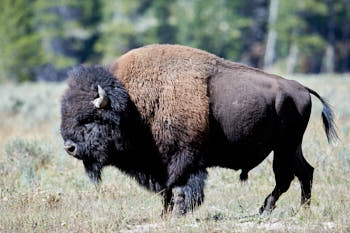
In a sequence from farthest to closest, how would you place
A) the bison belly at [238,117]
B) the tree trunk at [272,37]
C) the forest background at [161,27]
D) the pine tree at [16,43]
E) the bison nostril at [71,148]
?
the tree trunk at [272,37] → the forest background at [161,27] → the pine tree at [16,43] → the bison belly at [238,117] → the bison nostril at [71,148]

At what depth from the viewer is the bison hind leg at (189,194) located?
5.86 meters

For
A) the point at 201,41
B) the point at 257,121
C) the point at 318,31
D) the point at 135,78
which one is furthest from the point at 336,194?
the point at 318,31

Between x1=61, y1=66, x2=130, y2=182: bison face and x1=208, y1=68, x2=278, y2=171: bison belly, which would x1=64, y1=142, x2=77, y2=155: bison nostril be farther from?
x1=208, y1=68, x2=278, y2=171: bison belly

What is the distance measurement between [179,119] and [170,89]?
0.35 m

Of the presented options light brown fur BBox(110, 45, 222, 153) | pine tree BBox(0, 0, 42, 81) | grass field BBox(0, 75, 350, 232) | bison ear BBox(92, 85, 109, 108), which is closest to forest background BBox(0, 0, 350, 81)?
pine tree BBox(0, 0, 42, 81)

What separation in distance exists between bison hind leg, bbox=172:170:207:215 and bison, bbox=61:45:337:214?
0.01 metres

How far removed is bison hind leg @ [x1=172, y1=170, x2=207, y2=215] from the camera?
586 cm

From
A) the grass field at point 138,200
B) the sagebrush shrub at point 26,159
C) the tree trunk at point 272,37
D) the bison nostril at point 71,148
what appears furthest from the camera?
the tree trunk at point 272,37

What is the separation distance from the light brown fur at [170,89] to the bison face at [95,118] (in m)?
0.20

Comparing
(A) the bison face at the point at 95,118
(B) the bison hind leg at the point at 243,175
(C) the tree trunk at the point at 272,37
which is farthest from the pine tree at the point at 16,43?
(B) the bison hind leg at the point at 243,175

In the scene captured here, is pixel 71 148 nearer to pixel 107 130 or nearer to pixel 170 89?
pixel 107 130

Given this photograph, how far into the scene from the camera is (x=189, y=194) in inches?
230

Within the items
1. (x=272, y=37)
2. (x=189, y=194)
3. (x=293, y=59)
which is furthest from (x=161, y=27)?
(x=189, y=194)

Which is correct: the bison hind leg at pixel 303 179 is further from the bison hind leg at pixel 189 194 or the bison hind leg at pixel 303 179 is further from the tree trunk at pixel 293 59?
the tree trunk at pixel 293 59
